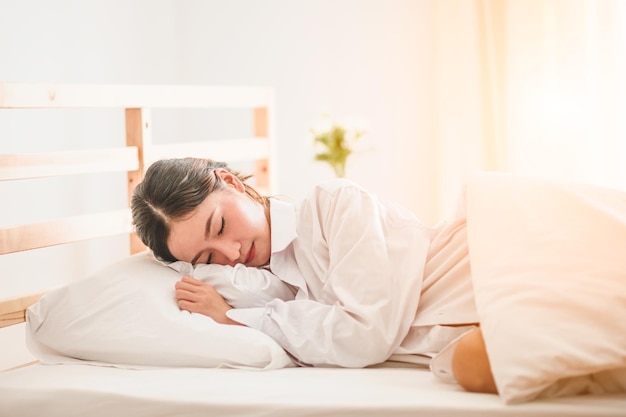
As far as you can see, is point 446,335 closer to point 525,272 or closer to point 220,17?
point 525,272

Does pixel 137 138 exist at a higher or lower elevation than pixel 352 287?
higher

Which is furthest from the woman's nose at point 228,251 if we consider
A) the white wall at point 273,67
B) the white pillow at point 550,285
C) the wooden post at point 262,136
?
the wooden post at point 262,136

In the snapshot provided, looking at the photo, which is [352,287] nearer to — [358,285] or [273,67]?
[358,285]

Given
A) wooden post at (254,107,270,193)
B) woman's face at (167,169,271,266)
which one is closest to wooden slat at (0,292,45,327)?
woman's face at (167,169,271,266)

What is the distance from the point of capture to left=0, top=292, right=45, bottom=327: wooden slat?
1.99 m

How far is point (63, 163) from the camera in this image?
91.3 inches

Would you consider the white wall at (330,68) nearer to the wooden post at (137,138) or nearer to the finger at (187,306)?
the wooden post at (137,138)

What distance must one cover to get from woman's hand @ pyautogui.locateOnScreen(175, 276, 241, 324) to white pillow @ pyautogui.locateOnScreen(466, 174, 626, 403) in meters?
0.52

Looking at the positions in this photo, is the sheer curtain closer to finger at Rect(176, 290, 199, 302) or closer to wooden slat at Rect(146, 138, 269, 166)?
wooden slat at Rect(146, 138, 269, 166)

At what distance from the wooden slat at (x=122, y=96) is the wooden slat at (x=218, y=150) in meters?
0.14

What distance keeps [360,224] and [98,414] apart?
1.98 ft

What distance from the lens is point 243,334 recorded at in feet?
5.29

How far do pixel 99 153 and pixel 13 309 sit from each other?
59 centimetres

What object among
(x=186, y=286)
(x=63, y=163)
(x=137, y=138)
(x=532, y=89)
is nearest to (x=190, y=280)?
(x=186, y=286)
